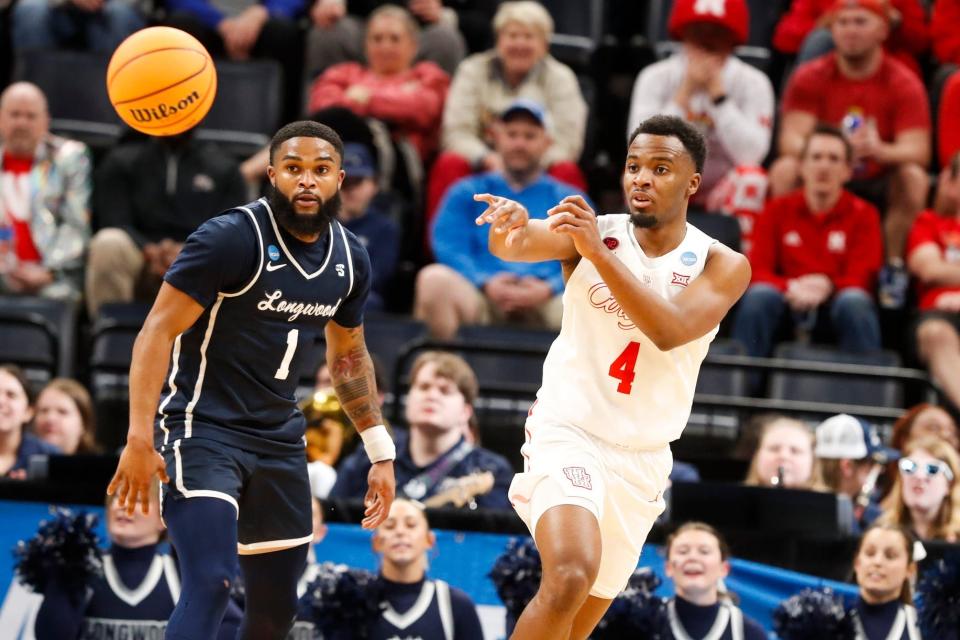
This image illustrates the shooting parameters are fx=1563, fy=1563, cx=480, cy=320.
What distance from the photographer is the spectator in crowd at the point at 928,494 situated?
8.23m

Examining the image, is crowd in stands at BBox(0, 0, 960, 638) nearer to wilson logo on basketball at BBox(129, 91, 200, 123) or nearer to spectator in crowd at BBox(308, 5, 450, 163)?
spectator in crowd at BBox(308, 5, 450, 163)

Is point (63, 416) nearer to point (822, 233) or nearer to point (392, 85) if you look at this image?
point (392, 85)

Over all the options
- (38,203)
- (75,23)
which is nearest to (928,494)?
(38,203)

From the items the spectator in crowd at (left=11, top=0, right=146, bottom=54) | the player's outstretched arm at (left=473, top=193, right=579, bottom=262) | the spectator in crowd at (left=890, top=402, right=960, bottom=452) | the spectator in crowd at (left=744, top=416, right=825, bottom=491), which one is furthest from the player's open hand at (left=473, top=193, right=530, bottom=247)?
the spectator in crowd at (left=11, top=0, right=146, bottom=54)

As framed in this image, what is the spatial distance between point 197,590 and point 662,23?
8404mm

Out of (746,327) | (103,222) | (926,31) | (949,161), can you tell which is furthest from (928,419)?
(103,222)

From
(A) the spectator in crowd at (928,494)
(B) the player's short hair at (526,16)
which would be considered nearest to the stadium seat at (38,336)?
(B) the player's short hair at (526,16)

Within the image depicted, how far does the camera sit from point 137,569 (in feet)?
24.3

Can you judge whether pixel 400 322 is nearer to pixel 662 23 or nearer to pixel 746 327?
pixel 746 327

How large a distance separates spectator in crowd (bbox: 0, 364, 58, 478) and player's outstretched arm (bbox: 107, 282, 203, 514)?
2.93 meters

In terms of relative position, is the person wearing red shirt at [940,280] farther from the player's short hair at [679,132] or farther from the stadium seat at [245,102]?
the stadium seat at [245,102]

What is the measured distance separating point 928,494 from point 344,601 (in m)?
3.21

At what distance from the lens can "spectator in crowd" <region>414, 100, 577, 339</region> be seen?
10.1 metres

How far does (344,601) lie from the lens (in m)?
7.17
